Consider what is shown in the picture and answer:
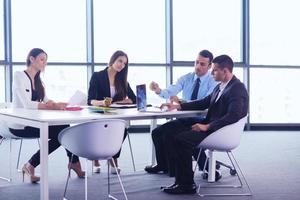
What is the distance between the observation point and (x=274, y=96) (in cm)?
796

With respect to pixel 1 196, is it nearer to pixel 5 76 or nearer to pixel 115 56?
pixel 115 56

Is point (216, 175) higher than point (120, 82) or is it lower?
lower

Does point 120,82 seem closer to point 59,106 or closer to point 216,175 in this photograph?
point 59,106

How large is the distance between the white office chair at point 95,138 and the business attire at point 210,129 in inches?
Answer: 29.9

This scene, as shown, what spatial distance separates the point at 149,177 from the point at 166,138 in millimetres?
460

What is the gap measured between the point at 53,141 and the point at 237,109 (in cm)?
169

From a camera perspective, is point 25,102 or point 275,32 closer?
point 25,102

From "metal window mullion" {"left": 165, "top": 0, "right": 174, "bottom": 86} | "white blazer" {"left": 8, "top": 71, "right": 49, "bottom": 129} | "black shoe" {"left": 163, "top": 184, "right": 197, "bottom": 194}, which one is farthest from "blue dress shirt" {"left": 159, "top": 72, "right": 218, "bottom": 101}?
"metal window mullion" {"left": 165, "top": 0, "right": 174, "bottom": 86}

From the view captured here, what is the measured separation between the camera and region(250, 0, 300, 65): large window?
775cm

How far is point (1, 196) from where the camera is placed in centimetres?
370

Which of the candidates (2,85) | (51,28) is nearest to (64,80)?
(51,28)

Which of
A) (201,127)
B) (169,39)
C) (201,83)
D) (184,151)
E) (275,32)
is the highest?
(275,32)

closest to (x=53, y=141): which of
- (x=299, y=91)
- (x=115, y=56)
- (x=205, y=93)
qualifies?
(x=115, y=56)

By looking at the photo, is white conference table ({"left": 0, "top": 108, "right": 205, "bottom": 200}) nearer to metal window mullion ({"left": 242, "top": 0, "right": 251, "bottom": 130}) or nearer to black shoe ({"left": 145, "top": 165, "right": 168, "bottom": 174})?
black shoe ({"left": 145, "top": 165, "right": 168, "bottom": 174})
